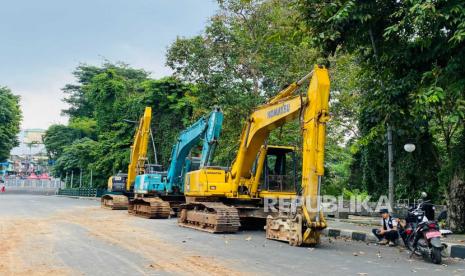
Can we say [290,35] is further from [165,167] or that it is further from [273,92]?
[165,167]

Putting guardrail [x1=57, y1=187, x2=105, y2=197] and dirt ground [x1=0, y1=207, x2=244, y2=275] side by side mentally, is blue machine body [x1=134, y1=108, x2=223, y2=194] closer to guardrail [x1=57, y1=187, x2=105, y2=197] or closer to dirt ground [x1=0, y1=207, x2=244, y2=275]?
dirt ground [x1=0, y1=207, x2=244, y2=275]

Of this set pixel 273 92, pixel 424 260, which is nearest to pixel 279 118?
pixel 424 260

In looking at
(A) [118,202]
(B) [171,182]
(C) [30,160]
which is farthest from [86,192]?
(C) [30,160]

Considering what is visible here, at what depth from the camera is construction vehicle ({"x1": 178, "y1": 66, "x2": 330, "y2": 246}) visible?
1162 cm

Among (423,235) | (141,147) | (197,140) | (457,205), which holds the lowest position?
(423,235)

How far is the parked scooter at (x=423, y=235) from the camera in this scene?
979cm

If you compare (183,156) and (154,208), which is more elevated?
(183,156)

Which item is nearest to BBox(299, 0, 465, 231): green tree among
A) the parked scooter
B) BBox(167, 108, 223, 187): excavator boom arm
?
the parked scooter

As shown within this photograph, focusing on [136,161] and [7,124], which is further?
[7,124]

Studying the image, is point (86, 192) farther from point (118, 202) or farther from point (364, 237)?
point (364, 237)

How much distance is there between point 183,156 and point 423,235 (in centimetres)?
1305

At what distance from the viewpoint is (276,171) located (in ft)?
51.9

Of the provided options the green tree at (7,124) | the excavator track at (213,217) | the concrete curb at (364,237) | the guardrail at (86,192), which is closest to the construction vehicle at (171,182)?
the excavator track at (213,217)

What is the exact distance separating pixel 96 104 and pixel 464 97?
138ft
